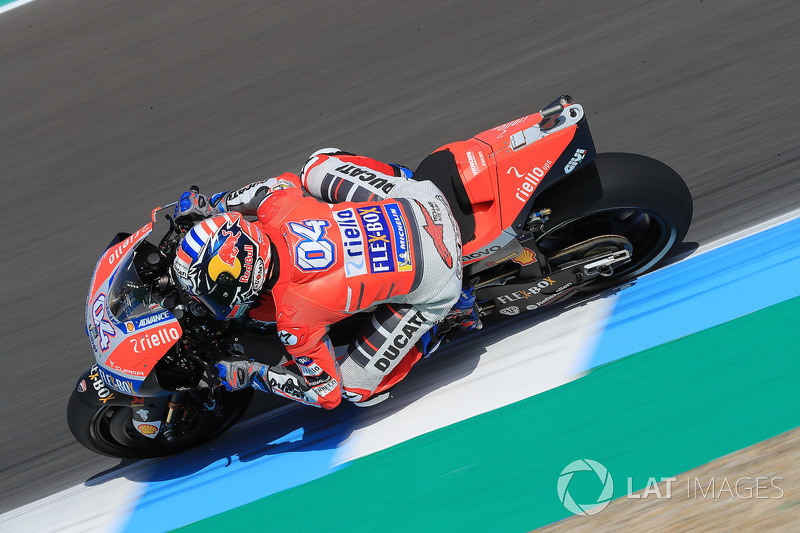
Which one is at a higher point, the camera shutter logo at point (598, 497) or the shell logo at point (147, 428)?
the shell logo at point (147, 428)

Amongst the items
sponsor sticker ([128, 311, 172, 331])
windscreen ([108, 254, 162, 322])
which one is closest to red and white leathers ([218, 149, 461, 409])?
sponsor sticker ([128, 311, 172, 331])

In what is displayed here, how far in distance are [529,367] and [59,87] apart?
5.07 metres

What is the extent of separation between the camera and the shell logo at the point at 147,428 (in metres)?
3.98

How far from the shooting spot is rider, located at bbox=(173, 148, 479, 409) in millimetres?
3219

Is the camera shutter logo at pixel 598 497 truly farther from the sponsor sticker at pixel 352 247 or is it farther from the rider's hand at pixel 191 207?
the rider's hand at pixel 191 207

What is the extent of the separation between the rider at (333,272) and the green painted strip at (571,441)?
1.80ft

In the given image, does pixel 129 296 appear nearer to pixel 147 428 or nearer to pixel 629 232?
pixel 147 428

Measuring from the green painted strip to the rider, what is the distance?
549mm

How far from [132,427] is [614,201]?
10.6 feet

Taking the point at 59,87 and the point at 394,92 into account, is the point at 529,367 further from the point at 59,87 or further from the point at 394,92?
the point at 59,87

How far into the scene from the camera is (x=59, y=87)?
20.6ft

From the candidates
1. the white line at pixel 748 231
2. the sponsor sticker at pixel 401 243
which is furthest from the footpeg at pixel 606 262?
the sponsor sticker at pixel 401 243

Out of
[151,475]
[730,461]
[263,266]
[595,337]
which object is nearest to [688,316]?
[595,337]

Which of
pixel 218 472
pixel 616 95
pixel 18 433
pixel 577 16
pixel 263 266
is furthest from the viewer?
pixel 577 16
